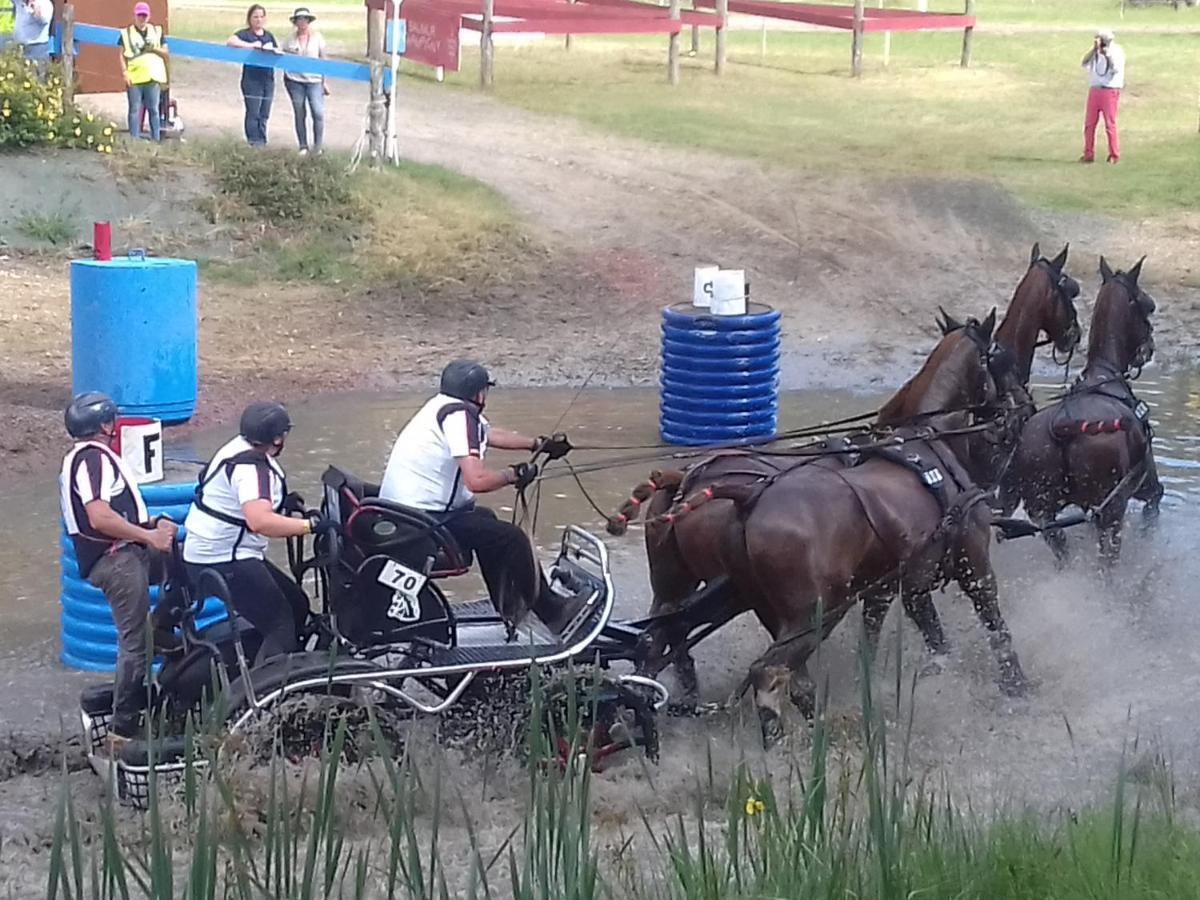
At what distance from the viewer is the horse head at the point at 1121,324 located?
9859 mm

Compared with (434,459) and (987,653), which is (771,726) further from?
(987,653)

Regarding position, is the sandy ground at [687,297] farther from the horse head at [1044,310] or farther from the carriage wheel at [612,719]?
the horse head at [1044,310]

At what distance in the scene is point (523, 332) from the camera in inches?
671

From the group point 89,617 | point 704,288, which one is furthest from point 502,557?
point 704,288

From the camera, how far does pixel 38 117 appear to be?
1905 cm

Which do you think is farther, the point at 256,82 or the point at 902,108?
the point at 902,108

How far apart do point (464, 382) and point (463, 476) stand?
0.38 metres

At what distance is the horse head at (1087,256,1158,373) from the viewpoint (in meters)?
9.86

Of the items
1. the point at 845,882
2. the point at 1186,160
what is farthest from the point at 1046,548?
the point at 1186,160

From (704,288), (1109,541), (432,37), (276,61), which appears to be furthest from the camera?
(432,37)

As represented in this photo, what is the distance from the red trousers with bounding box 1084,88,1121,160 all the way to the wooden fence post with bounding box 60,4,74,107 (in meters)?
12.4

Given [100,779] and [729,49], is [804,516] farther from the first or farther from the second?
[729,49]

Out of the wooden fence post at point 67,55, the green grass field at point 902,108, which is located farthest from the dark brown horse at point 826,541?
the green grass field at point 902,108

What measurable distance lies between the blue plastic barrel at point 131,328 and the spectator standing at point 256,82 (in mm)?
7311
